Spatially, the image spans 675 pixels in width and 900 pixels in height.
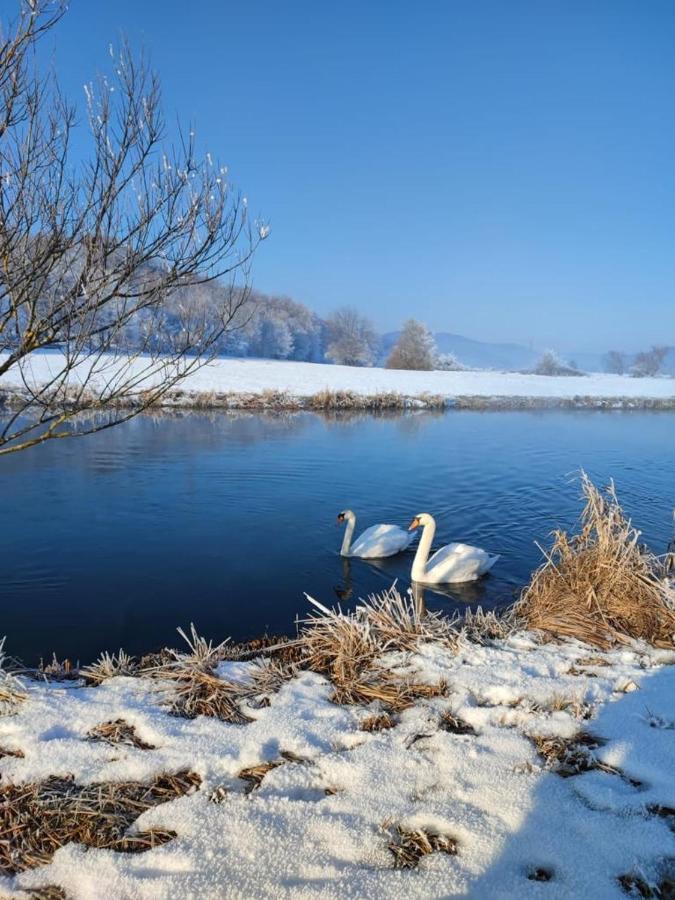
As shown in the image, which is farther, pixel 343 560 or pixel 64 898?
pixel 343 560

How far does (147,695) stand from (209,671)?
0.47 m

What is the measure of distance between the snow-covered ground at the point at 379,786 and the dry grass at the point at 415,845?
33 millimetres

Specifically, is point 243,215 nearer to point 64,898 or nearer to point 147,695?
point 147,695

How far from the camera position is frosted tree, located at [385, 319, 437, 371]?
216 ft

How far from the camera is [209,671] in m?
3.97

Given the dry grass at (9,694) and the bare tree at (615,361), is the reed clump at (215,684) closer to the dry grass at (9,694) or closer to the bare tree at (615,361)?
the dry grass at (9,694)

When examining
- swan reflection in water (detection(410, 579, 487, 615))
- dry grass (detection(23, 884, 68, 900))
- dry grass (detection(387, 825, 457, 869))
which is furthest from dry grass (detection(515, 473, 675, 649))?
dry grass (detection(23, 884, 68, 900))

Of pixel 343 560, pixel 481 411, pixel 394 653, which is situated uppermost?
pixel 481 411

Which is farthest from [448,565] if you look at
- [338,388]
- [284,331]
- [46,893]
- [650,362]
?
[650,362]

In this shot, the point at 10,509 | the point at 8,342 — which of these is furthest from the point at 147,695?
the point at 10,509

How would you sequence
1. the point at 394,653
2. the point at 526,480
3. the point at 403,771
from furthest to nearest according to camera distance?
the point at 526,480 < the point at 394,653 < the point at 403,771

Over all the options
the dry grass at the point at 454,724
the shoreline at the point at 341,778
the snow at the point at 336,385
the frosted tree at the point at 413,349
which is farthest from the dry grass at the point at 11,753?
the frosted tree at the point at 413,349

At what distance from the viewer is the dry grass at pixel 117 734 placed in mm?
3051

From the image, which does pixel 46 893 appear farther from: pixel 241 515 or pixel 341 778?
pixel 241 515
